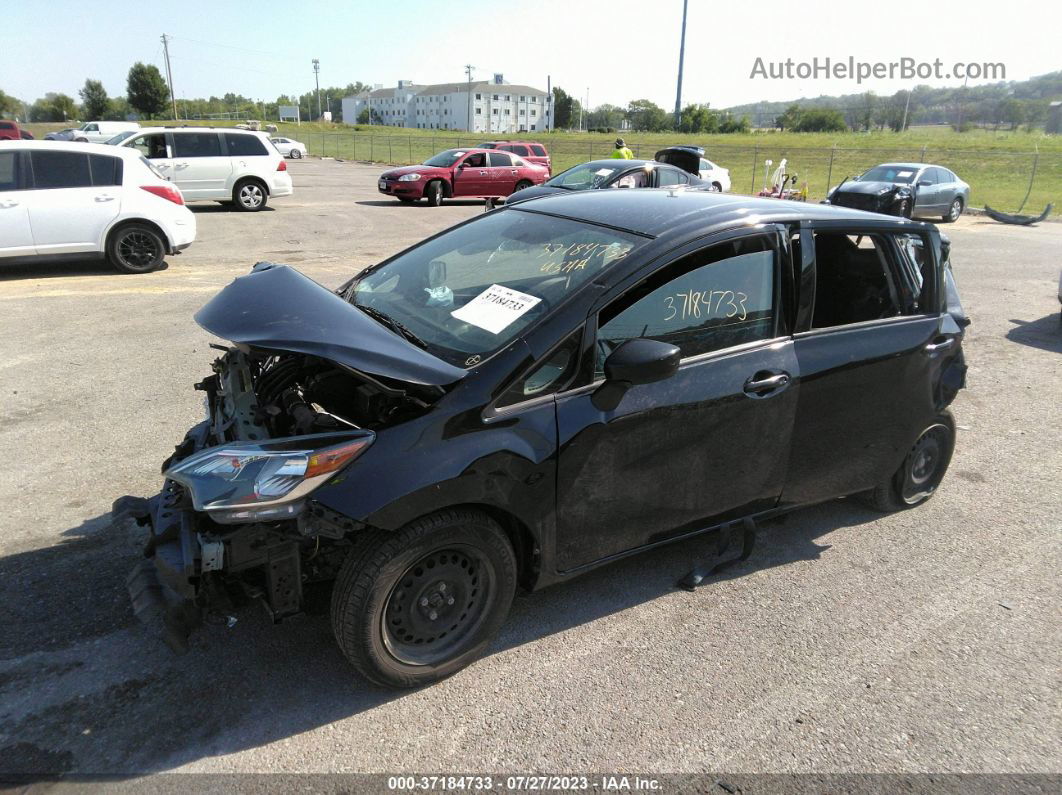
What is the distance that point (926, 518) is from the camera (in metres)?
4.32

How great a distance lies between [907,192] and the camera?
19.1 m

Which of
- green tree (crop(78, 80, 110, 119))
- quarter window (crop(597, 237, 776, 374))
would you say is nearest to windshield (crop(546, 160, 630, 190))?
quarter window (crop(597, 237, 776, 374))

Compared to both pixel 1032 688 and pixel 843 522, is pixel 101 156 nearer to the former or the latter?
pixel 843 522

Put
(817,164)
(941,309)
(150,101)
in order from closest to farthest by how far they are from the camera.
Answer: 1. (941,309)
2. (817,164)
3. (150,101)

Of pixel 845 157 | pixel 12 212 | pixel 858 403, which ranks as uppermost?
pixel 845 157

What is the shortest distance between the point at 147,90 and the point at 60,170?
309ft

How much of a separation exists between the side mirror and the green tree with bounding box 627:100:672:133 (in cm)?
12356

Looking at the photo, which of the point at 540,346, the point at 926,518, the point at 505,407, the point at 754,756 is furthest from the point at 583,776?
the point at 926,518

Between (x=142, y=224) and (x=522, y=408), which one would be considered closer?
(x=522, y=408)

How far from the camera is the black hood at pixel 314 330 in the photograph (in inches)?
102

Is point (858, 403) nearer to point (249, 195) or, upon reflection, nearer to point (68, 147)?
point (68, 147)

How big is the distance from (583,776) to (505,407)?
1.29 meters

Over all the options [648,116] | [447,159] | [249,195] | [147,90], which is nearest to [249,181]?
[249,195]

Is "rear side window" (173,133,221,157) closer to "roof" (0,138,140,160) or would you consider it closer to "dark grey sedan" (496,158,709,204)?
"roof" (0,138,140,160)
